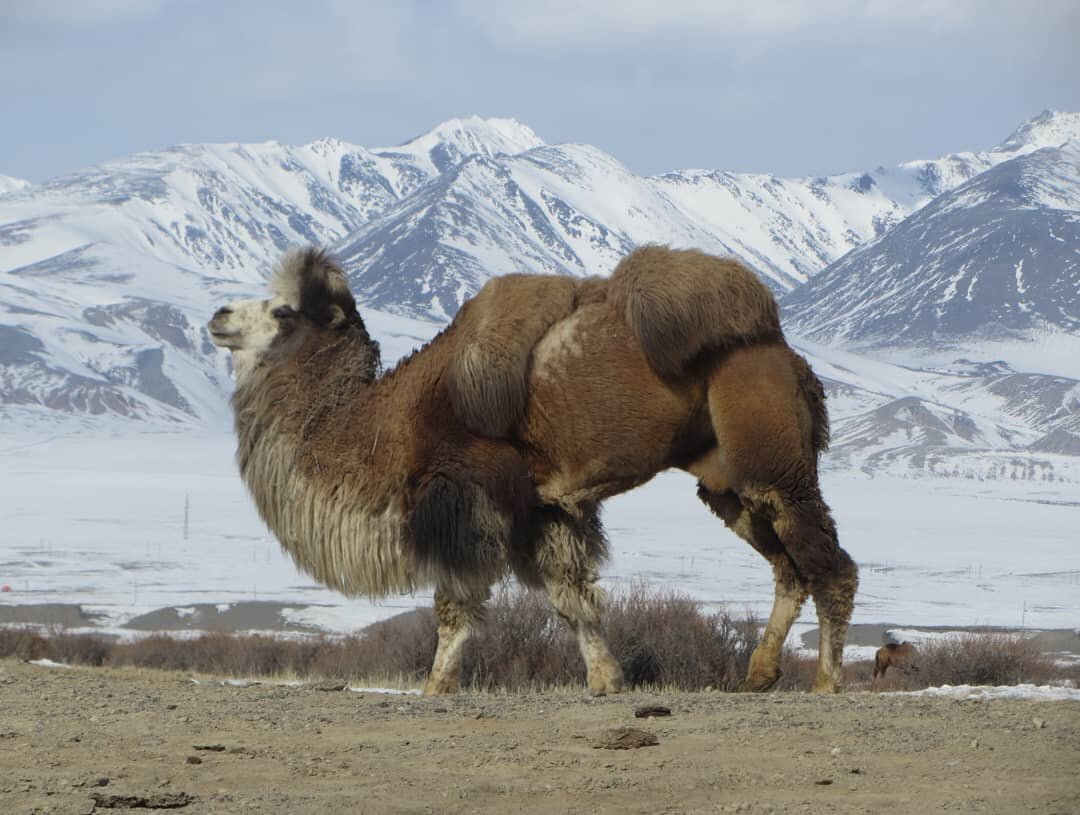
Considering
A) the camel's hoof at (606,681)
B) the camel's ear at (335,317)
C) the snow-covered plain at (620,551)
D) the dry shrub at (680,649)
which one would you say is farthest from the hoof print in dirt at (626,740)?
the snow-covered plain at (620,551)

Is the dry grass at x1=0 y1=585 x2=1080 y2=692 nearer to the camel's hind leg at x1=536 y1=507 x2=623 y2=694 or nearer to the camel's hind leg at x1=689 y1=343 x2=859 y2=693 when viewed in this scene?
the camel's hind leg at x1=536 y1=507 x2=623 y2=694

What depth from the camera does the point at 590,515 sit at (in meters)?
9.16

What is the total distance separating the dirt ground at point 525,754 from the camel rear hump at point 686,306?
188 cm

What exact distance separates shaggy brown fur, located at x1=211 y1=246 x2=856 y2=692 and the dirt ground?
105 centimetres

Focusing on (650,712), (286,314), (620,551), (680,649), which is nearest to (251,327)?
(286,314)

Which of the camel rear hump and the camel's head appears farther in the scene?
the camel's head

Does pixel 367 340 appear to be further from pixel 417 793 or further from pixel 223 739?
pixel 417 793

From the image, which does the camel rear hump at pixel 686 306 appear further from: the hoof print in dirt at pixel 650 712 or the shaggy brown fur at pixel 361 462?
the hoof print in dirt at pixel 650 712

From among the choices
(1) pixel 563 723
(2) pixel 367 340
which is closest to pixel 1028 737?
(1) pixel 563 723

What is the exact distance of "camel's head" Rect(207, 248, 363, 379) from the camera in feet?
31.8

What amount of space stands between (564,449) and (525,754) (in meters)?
2.77

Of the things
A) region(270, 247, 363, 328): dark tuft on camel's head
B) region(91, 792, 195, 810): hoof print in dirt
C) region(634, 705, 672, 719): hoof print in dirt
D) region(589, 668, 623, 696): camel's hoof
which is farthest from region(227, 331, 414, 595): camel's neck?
region(91, 792, 195, 810): hoof print in dirt

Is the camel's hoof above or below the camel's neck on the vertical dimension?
below

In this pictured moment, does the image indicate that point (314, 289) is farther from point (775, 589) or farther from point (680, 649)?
point (680, 649)
